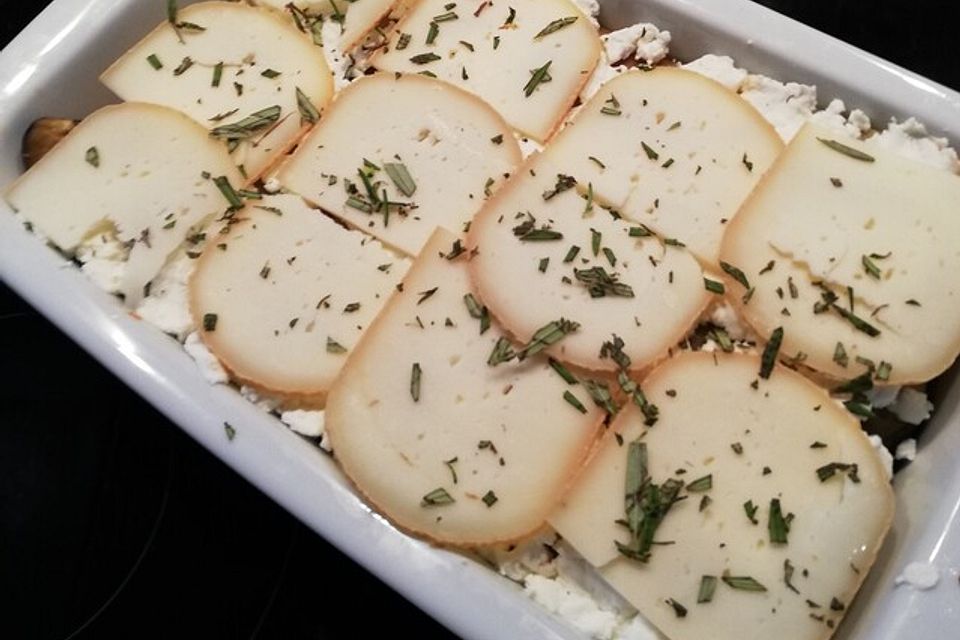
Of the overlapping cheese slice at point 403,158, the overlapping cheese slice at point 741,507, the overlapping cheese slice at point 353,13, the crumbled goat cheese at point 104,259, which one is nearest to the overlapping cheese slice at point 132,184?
the crumbled goat cheese at point 104,259

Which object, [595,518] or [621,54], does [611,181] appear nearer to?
[621,54]

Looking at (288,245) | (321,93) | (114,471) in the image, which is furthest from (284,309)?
(114,471)

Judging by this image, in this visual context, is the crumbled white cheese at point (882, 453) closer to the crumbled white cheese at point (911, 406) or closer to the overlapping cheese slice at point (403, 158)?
the crumbled white cheese at point (911, 406)

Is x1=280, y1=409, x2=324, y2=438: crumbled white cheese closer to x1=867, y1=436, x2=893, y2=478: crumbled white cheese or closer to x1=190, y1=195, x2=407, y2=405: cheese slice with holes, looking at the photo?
x1=190, y1=195, x2=407, y2=405: cheese slice with holes

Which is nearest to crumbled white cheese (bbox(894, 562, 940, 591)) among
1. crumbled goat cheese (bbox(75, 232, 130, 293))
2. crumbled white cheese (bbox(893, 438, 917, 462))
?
crumbled white cheese (bbox(893, 438, 917, 462))

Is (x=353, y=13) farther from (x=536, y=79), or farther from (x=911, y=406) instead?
(x=911, y=406)

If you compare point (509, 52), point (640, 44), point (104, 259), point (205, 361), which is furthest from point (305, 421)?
point (640, 44)
